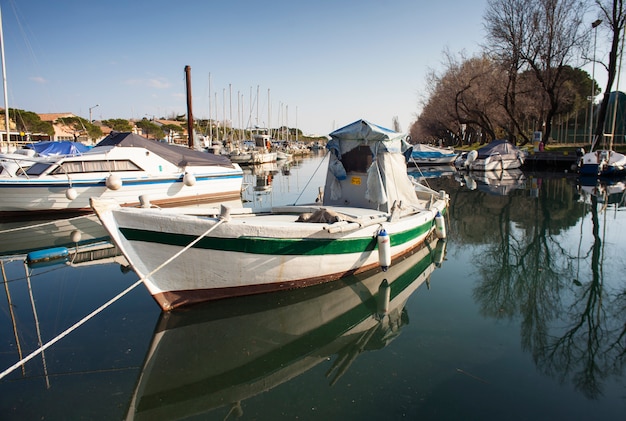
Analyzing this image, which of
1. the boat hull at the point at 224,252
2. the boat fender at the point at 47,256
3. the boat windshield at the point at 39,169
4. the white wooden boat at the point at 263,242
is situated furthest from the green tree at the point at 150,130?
the boat hull at the point at 224,252

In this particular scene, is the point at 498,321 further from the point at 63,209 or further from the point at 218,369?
the point at 63,209

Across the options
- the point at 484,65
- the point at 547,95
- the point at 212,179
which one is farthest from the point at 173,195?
the point at 484,65

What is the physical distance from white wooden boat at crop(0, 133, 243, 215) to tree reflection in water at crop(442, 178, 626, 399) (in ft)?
39.3

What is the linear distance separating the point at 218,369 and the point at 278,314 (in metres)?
1.64

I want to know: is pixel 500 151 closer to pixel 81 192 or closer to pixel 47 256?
pixel 81 192

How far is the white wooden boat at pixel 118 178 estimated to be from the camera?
14914 mm

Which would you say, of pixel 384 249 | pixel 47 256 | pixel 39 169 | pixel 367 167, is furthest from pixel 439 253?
pixel 39 169

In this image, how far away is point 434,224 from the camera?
11609mm

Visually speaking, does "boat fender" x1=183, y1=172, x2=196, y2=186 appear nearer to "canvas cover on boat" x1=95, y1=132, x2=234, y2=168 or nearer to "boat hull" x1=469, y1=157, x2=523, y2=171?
"canvas cover on boat" x1=95, y1=132, x2=234, y2=168

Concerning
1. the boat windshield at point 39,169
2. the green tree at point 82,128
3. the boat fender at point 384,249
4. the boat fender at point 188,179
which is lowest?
the boat fender at point 384,249

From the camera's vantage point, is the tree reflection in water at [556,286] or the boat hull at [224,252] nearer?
the tree reflection in water at [556,286]

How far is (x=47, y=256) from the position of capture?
973 cm

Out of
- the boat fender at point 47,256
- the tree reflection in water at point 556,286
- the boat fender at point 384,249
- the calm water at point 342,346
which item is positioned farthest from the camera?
the boat fender at point 47,256

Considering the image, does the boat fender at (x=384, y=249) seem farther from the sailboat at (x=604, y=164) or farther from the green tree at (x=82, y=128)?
the green tree at (x=82, y=128)
